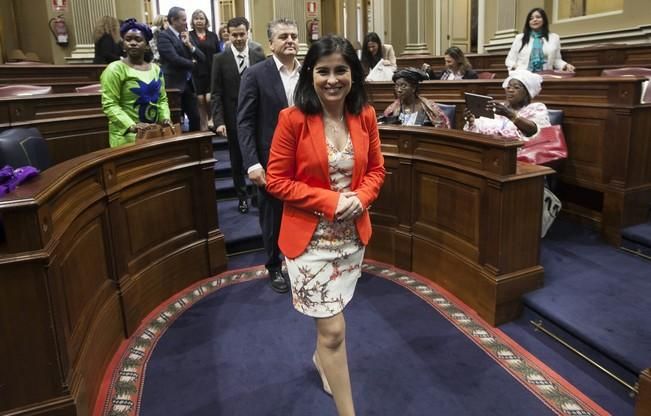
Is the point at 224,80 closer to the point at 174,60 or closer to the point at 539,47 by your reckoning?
the point at 174,60

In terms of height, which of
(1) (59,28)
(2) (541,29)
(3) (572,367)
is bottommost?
(3) (572,367)

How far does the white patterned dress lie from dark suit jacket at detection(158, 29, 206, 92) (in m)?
3.50

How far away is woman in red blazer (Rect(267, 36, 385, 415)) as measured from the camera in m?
1.63

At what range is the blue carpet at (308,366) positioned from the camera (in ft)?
6.88

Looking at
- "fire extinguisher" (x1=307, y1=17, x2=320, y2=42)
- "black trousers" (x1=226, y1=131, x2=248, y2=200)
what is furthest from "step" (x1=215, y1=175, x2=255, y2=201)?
"fire extinguisher" (x1=307, y1=17, x2=320, y2=42)

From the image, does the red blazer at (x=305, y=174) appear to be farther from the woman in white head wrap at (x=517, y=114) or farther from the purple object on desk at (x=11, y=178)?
the woman in white head wrap at (x=517, y=114)

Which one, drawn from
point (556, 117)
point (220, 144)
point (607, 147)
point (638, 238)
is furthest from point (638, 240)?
point (220, 144)

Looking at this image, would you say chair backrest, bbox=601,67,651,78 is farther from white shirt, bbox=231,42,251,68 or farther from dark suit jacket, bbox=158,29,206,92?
dark suit jacket, bbox=158,29,206,92

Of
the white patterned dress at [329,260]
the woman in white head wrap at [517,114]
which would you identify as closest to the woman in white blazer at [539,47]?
the woman in white head wrap at [517,114]

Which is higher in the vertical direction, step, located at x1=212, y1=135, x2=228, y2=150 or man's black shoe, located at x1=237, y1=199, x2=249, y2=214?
step, located at x1=212, y1=135, x2=228, y2=150

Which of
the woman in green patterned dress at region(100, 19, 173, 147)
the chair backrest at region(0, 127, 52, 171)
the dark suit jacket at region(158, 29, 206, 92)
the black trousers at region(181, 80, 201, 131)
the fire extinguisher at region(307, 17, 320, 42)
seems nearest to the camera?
the chair backrest at region(0, 127, 52, 171)

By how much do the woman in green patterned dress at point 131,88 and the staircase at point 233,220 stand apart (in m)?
1.07

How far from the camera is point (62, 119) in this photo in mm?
3752

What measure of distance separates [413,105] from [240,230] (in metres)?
1.51
